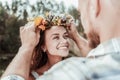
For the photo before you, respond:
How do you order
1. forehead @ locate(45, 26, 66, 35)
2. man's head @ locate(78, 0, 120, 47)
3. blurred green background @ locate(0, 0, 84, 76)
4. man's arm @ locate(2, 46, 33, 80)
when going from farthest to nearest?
blurred green background @ locate(0, 0, 84, 76)
forehead @ locate(45, 26, 66, 35)
man's arm @ locate(2, 46, 33, 80)
man's head @ locate(78, 0, 120, 47)

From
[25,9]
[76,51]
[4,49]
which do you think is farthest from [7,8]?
[76,51]

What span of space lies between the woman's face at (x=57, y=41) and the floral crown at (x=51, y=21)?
31 millimetres

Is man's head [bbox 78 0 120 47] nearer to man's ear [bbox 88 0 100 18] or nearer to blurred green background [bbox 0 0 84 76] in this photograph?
man's ear [bbox 88 0 100 18]

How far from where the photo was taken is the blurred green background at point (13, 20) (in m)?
10.3

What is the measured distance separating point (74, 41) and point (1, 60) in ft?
25.6

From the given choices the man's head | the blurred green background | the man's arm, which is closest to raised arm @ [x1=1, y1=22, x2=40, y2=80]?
the man's arm

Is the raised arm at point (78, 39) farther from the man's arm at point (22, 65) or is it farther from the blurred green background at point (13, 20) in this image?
the blurred green background at point (13, 20)

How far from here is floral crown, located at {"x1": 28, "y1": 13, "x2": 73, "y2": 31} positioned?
2.48 m

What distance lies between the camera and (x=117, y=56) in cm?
77

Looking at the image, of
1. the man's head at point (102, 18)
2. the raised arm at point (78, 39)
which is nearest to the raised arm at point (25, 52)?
the raised arm at point (78, 39)

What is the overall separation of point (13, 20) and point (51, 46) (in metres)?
9.03

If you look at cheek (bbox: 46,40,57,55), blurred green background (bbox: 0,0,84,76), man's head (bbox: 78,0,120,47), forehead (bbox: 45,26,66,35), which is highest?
man's head (bbox: 78,0,120,47)

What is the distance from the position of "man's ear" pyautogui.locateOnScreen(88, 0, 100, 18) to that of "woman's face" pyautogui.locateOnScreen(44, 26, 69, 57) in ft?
5.22

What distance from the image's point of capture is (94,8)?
2.96 feet
